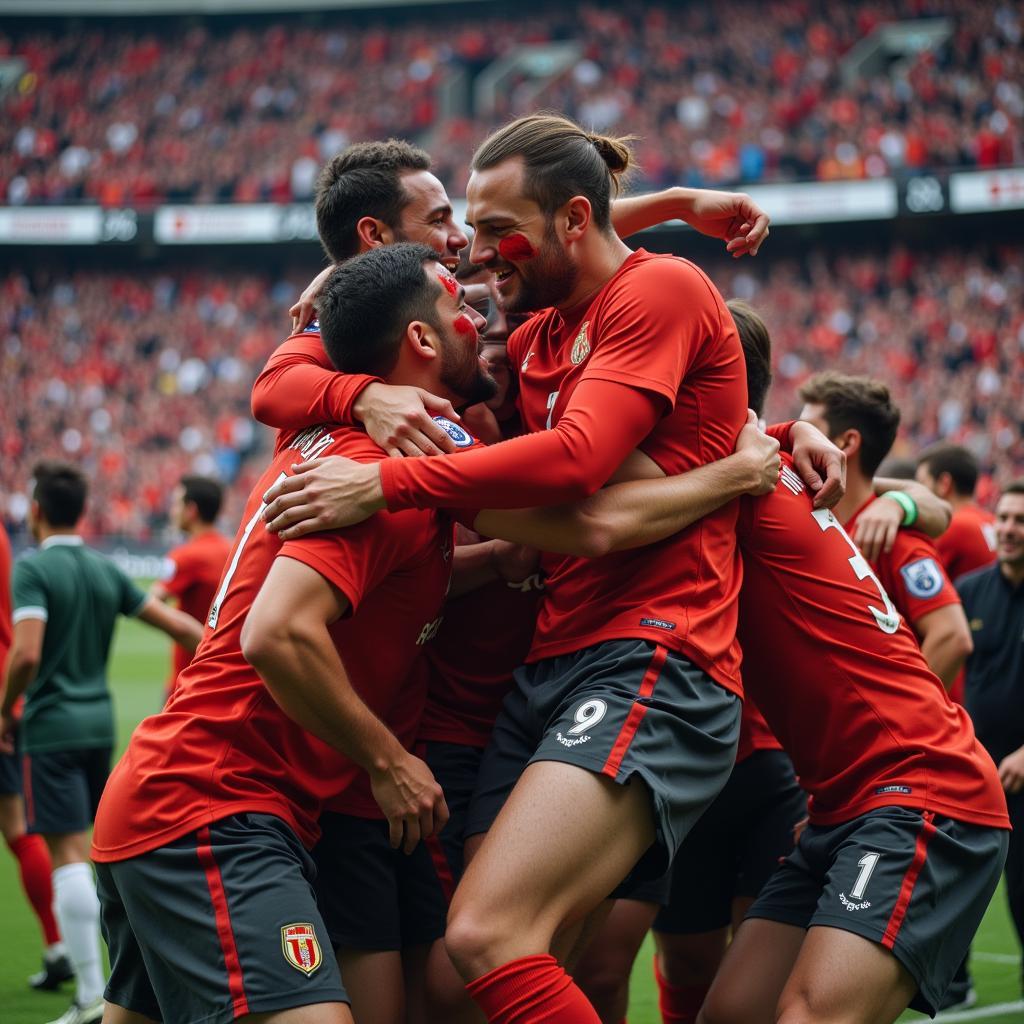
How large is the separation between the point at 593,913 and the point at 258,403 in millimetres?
1617

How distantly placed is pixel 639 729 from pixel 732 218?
6.35 feet

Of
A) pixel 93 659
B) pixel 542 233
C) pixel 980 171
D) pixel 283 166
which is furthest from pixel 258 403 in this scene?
pixel 283 166

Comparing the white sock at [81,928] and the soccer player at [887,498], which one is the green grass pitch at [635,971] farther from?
the soccer player at [887,498]

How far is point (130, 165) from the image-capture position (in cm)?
3378

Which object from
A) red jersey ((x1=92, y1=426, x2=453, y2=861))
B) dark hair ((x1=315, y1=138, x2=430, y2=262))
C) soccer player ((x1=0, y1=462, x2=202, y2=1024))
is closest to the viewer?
red jersey ((x1=92, y1=426, x2=453, y2=861))

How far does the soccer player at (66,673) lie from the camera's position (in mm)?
6352

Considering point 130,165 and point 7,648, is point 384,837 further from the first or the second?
point 130,165

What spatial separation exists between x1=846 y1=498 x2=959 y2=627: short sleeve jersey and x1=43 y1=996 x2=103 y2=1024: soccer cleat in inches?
147

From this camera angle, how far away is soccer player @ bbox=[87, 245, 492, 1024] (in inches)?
117

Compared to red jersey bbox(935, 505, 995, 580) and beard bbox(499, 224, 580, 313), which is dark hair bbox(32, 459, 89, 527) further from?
red jersey bbox(935, 505, 995, 580)

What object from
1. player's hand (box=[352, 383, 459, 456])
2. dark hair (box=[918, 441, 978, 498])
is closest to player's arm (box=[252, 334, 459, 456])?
player's hand (box=[352, 383, 459, 456])

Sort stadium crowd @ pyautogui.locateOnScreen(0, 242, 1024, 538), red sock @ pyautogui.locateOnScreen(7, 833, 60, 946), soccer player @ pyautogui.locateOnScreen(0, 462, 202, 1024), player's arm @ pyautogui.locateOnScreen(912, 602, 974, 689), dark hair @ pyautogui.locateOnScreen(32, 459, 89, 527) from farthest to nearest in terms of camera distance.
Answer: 1. stadium crowd @ pyautogui.locateOnScreen(0, 242, 1024, 538)
2. dark hair @ pyautogui.locateOnScreen(32, 459, 89, 527)
3. red sock @ pyautogui.locateOnScreen(7, 833, 60, 946)
4. soccer player @ pyautogui.locateOnScreen(0, 462, 202, 1024)
5. player's arm @ pyautogui.locateOnScreen(912, 602, 974, 689)

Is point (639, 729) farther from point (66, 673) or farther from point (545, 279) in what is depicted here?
point (66, 673)

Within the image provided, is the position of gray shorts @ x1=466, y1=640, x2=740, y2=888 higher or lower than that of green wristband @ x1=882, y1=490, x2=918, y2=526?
lower
